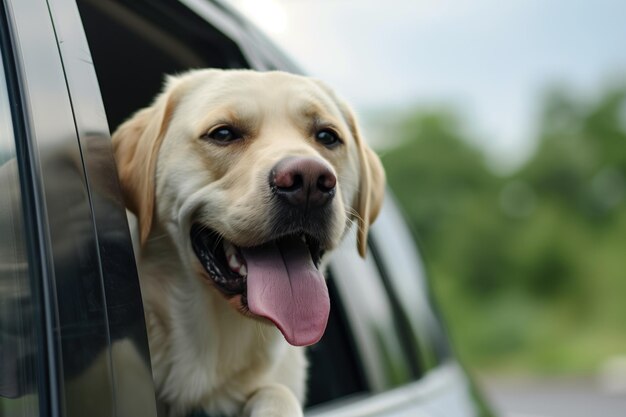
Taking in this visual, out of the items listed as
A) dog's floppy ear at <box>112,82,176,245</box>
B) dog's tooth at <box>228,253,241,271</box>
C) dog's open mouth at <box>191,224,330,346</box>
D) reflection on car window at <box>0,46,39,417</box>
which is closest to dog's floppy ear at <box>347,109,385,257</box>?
dog's open mouth at <box>191,224,330,346</box>

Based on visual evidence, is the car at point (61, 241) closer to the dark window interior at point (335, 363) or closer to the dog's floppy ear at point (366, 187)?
the dog's floppy ear at point (366, 187)

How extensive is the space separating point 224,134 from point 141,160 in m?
0.25

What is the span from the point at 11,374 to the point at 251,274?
798 mm

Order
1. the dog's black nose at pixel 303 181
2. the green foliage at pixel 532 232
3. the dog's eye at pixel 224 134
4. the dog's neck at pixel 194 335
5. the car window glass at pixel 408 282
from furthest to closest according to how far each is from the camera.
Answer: the green foliage at pixel 532 232 → the car window glass at pixel 408 282 → the dog's eye at pixel 224 134 → the dog's neck at pixel 194 335 → the dog's black nose at pixel 303 181

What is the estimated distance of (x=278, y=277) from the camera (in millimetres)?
2297

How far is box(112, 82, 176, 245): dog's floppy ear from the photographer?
247 centimetres

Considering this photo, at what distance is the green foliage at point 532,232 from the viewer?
2902cm

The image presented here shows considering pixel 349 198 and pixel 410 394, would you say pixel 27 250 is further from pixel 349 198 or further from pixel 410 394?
pixel 410 394

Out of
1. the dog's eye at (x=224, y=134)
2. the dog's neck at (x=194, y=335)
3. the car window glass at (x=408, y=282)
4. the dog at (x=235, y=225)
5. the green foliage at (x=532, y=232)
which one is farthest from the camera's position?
the green foliage at (x=532, y=232)

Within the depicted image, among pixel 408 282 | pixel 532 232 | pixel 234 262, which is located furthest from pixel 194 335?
pixel 532 232

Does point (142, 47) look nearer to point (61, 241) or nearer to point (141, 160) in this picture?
point (141, 160)

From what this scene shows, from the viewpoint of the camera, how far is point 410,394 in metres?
3.34

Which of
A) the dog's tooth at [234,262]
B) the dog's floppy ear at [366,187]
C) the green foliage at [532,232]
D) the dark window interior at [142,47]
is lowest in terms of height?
the dog's tooth at [234,262]

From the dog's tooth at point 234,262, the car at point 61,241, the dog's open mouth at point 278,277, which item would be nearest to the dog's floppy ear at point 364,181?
the dog's open mouth at point 278,277
